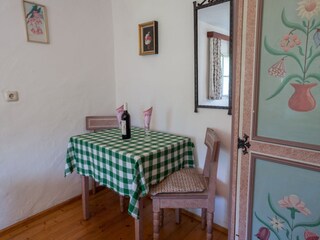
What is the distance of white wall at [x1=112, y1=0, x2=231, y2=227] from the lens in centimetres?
188

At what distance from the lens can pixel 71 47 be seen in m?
2.23

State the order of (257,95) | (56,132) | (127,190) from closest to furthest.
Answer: (257,95), (127,190), (56,132)

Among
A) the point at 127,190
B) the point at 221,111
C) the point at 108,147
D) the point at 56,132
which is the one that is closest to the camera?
the point at 127,190

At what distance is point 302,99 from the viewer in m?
1.06

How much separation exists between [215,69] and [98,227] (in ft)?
5.62

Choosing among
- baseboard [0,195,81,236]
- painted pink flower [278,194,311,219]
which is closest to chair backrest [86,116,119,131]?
baseboard [0,195,81,236]

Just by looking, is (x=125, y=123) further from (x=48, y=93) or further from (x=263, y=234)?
(x=263, y=234)

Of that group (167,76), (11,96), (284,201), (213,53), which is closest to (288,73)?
(284,201)

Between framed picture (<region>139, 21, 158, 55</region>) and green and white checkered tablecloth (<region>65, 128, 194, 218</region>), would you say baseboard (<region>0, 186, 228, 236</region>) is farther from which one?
framed picture (<region>139, 21, 158, 55</region>)

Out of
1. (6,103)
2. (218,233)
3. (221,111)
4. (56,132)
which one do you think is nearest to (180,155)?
(221,111)

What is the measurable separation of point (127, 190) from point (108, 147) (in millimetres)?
348

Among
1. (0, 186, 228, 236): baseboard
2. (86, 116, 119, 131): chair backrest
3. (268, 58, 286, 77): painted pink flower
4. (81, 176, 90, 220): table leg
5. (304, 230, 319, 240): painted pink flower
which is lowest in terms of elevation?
(0, 186, 228, 236): baseboard

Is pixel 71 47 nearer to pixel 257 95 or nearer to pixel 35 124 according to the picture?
pixel 35 124

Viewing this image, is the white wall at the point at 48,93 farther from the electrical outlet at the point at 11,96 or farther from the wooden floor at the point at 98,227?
the wooden floor at the point at 98,227
